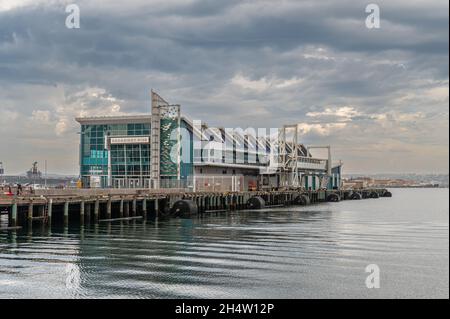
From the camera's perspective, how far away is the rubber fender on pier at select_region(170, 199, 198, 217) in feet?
216

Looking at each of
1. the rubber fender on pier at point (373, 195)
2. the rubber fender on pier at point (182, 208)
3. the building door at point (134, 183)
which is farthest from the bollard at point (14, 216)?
the rubber fender on pier at point (373, 195)

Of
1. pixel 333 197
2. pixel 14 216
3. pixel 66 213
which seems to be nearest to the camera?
pixel 14 216

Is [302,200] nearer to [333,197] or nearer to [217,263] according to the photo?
[333,197]

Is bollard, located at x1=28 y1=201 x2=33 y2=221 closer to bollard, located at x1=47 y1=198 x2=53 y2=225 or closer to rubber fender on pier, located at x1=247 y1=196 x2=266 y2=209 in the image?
bollard, located at x1=47 y1=198 x2=53 y2=225

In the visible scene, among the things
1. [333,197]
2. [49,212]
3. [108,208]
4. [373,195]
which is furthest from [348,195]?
[49,212]

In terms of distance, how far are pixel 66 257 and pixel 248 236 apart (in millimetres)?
16729

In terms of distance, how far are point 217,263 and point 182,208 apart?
36.4 m

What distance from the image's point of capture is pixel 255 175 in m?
A: 117

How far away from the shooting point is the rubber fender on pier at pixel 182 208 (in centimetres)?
6588

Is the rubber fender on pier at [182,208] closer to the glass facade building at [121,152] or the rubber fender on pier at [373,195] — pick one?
the glass facade building at [121,152]

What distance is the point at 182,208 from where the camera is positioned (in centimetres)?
6606
